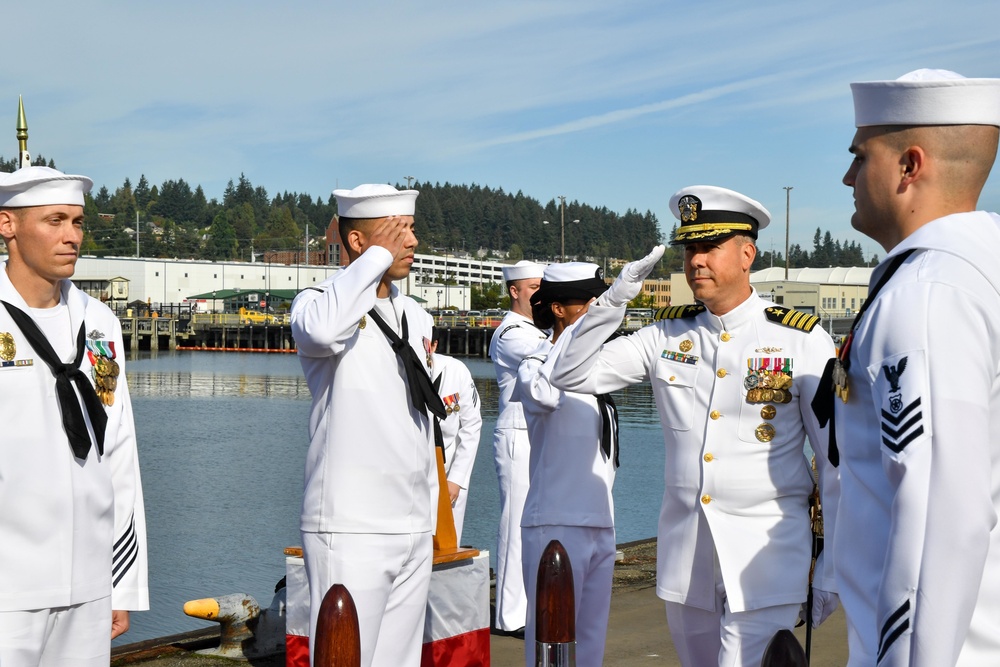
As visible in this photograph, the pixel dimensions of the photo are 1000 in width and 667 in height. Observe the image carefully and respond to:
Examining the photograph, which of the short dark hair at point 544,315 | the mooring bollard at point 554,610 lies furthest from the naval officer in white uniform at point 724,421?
the short dark hair at point 544,315

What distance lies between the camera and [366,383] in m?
4.62

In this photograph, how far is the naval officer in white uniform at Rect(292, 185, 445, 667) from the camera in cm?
445

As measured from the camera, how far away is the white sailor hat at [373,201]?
4.84 meters

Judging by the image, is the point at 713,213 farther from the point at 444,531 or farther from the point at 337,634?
the point at 337,634

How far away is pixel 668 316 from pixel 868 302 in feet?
8.72

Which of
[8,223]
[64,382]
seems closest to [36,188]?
[8,223]

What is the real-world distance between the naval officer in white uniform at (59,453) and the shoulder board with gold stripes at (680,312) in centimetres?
239

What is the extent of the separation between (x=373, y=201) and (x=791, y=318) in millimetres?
1898

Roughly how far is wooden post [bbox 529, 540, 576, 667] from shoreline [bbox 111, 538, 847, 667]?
3.15 meters

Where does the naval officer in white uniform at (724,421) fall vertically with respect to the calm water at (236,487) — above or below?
above

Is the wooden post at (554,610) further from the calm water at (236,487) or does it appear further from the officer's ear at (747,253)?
the calm water at (236,487)

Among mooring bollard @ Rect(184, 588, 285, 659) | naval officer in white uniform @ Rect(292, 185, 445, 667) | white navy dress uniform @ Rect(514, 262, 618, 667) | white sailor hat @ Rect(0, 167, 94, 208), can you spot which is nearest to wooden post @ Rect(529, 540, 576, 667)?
naval officer in white uniform @ Rect(292, 185, 445, 667)

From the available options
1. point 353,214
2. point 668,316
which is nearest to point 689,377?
point 668,316

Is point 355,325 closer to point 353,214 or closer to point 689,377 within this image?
point 353,214
